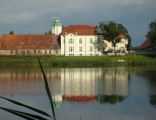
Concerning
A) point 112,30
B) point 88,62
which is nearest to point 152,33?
point 112,30

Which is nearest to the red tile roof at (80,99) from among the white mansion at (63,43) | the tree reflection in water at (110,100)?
the tree reflection in water at (110,100)

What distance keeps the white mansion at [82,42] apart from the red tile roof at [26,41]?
289cm

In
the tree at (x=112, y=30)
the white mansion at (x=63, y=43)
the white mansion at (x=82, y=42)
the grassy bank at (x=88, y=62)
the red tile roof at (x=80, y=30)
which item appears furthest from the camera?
the red tile roof at (x=80, y=30)

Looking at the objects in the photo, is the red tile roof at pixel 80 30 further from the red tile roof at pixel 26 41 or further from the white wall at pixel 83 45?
the red tile roof at pixel 26 41

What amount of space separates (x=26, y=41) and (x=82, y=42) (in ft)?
32.5

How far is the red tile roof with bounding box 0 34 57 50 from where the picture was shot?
79.8 metres

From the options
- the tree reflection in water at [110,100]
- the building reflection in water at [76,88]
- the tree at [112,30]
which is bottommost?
the building reflection in water at [76,88]

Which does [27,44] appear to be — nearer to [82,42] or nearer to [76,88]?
[82,42]

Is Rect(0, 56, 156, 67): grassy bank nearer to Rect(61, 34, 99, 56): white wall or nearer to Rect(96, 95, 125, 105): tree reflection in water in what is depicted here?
Rect(61, 34, 99, 56): white wall

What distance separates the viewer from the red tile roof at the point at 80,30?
83.2m

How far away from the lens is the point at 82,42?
83.5 metres

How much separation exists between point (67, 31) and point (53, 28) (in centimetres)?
1007

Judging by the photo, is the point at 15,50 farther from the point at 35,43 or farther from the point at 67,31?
the point at 67,31

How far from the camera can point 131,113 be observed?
15508 mm
